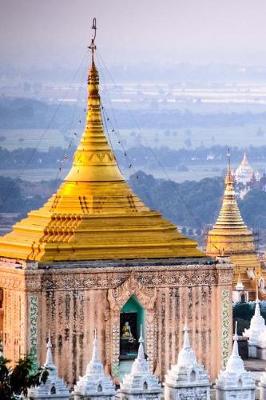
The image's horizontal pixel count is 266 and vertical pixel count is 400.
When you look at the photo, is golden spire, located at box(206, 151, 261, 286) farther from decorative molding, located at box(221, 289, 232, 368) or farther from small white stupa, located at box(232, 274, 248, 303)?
decorative molding, located at box(221, 289, 232, 368)

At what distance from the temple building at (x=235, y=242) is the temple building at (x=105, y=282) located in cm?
1710

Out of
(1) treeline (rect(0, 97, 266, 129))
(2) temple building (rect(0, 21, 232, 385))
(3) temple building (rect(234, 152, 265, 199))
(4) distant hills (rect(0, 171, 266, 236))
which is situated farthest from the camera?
(3) temple building (rect(234, 152, 265, 199))

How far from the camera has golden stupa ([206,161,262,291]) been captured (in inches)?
2347

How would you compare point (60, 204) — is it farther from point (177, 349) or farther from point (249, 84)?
point (249, 84)

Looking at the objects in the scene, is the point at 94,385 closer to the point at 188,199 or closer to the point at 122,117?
the point at 122,117

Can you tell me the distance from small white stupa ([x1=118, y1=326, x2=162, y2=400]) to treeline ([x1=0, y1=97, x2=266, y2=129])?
2337 centimetres

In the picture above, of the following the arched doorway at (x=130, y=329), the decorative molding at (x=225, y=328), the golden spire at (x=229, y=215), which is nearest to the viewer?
the arched doorway at (x=130, y=329)

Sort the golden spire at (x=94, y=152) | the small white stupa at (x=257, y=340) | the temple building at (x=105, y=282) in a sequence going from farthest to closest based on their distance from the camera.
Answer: the small white stupa at (x=257, y=340) → the golden spire at (x=94, y=152) → the temple building at (x=105, y=282)

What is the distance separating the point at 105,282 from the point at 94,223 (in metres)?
0.86

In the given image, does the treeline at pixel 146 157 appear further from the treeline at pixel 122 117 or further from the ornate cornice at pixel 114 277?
the ornate cornice at pixel 114 277

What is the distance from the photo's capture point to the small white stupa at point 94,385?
38.1m

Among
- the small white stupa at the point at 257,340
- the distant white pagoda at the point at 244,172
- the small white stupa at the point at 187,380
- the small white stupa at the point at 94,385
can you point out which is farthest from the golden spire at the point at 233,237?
the distant white pagoda at the point at 244,172

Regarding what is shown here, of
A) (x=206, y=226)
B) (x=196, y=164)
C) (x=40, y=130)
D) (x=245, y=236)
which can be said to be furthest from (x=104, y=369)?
(x=196, y=164)

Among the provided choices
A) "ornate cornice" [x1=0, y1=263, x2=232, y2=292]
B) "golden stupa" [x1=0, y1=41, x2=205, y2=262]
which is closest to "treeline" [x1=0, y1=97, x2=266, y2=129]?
"golden stupa" [x1=0, y1=41, x2=205, y2=262]
